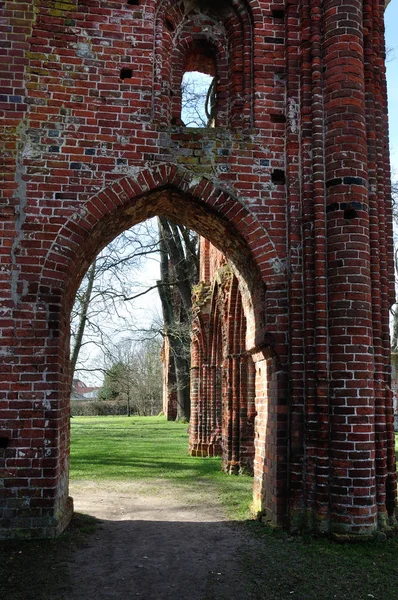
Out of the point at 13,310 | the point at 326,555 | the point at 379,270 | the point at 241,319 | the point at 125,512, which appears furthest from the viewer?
the point at 241,319

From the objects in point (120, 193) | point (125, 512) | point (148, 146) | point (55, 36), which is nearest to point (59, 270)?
point (120, 193)

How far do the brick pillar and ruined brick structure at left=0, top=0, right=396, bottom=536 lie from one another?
0.7 inches

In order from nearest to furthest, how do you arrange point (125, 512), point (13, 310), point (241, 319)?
point (13, 310), point (125, 512), point (241, 319)

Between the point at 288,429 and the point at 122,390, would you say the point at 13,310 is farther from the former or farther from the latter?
the point at 122,390

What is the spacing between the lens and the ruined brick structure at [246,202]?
5.88 metres

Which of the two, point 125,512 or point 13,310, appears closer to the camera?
point 13,310

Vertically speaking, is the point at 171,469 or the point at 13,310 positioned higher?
the point at 13,310

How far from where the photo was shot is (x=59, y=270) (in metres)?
6.18

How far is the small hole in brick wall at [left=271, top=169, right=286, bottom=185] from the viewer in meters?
6.63

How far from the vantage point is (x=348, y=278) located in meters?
6.02

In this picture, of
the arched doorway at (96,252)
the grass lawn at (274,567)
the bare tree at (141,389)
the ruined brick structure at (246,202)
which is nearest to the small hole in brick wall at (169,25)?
the ruined brick structure at (246,202)

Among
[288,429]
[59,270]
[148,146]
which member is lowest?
[288,429]

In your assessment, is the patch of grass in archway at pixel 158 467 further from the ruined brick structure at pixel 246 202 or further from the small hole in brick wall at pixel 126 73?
the small hole in brick wall at pixel 126 73

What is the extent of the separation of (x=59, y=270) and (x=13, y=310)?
637mm
